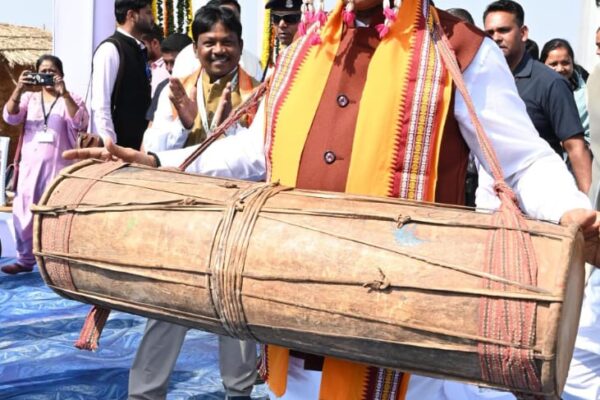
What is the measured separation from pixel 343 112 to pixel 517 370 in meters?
0.76

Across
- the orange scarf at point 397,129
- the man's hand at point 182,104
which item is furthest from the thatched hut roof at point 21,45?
the orange scarf at point 397,129

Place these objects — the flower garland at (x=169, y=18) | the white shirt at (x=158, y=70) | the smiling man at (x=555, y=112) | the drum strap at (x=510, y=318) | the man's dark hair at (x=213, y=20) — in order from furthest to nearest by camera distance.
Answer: the flower garland at (x=169, y=18), the white shirt at (x=158, y=70), the smiling man at (x=555, y=112), the man's dark hair at (x=213, y=20), the drum strap at (x=510, y=318)

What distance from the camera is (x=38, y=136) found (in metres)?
6.64

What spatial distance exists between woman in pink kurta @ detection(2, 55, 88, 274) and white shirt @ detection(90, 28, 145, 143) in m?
1.39

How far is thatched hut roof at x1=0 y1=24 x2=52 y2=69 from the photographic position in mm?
12883

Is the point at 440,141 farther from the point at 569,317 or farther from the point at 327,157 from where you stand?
the point at 569,317

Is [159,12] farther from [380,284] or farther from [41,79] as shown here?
[380,284]

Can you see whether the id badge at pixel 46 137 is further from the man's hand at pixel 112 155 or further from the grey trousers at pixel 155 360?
the man's hand at pixel 112 155

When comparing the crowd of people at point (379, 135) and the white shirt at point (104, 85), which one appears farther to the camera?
the white shirt at point (104, 85)

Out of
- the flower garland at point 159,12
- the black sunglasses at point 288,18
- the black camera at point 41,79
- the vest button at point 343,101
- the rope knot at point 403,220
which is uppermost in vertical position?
the flower garland at point 159,12

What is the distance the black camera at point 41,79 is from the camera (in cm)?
A: 629

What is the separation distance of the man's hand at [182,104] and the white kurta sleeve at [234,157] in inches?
39.9

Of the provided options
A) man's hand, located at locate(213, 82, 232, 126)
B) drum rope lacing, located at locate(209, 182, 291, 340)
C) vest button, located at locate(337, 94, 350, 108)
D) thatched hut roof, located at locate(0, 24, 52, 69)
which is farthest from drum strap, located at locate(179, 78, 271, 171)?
thatched hut roof, located at locate(0, 24, 52, 69)

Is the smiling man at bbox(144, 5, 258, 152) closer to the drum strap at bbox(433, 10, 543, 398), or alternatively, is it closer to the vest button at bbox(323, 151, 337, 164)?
the vest button at bbox(323, 151, 337, 164)
